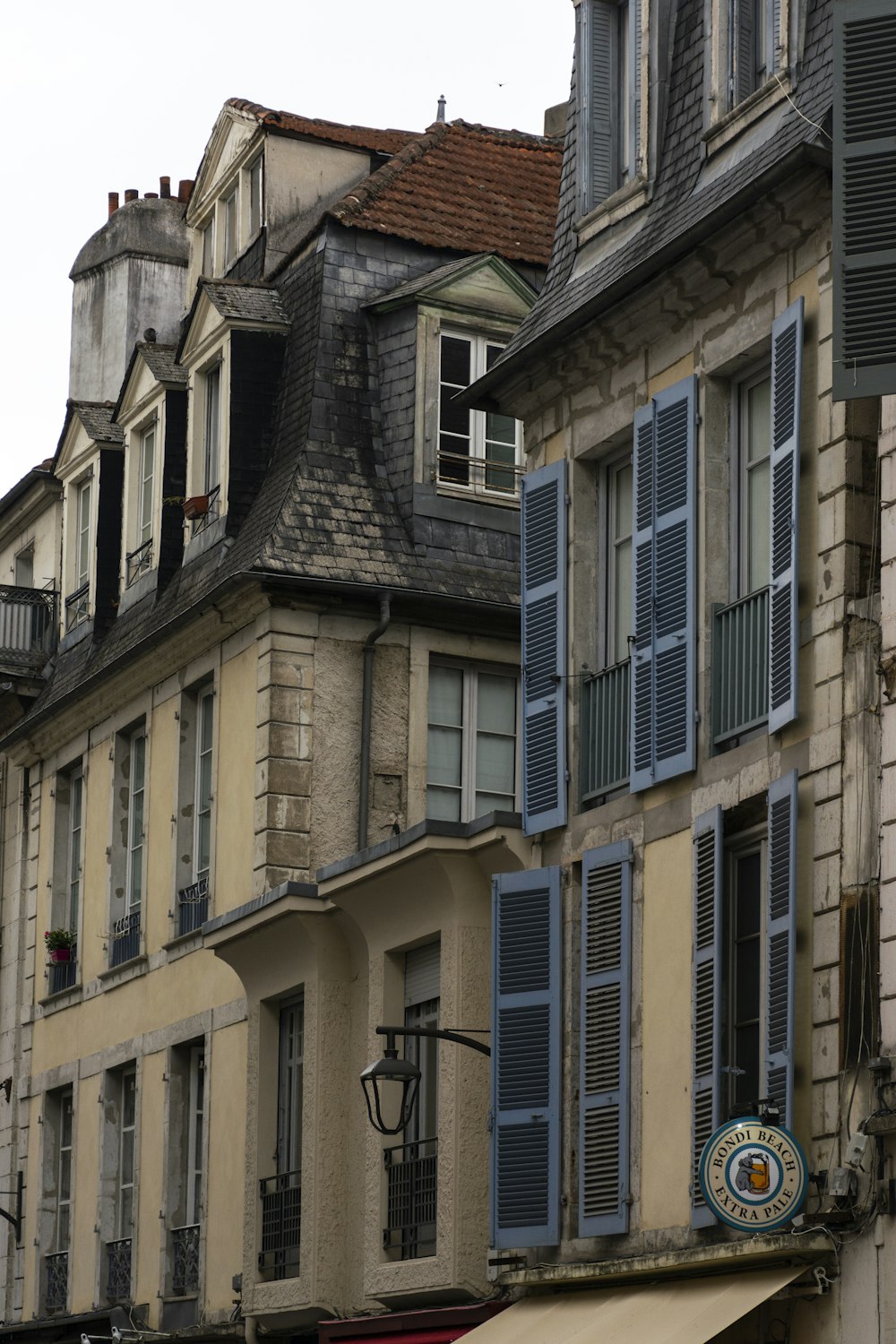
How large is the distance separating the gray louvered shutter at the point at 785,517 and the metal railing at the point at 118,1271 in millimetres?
11081

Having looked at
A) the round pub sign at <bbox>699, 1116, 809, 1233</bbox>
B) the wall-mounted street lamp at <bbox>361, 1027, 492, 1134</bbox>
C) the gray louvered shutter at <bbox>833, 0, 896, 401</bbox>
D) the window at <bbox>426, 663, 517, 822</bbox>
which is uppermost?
the gray louvered shutter at <bbox>833, 0, 896, 401</bbox>

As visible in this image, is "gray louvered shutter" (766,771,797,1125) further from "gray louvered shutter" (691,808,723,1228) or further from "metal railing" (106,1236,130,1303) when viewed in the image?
"metal railing" (106,1236,130,1303)

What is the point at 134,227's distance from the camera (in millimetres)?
30125

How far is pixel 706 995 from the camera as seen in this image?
14.4 m

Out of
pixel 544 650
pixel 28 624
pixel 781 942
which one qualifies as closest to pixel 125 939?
pixel 28 624

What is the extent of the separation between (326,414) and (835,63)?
947 cm

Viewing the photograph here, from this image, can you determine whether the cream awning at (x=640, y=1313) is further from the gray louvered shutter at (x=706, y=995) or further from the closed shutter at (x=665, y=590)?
the closed shutter at (x=665, y=590)

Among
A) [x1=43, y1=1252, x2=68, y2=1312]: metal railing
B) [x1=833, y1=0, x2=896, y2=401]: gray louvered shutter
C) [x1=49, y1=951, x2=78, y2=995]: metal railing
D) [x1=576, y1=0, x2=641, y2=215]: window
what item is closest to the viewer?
[x1=833, y1=0, x2=896, y2=401]: gray louvered shutter

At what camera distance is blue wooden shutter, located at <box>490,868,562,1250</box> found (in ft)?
52.1

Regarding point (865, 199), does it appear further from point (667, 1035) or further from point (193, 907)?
point (193, 907)

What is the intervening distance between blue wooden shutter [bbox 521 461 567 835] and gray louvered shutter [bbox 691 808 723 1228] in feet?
6.45

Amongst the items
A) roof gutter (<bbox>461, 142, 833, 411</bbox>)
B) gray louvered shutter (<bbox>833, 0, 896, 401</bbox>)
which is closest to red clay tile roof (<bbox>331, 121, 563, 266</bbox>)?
roof gutter (<bbox>461, 142, 833, 411</bbox>)

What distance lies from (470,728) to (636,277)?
22.7ft

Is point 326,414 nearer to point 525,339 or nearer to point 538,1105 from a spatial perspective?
point 525,339
